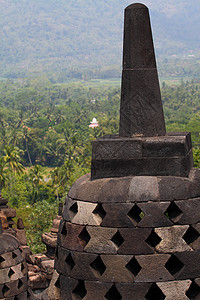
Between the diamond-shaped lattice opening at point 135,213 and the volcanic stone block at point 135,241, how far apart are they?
0.13 metres

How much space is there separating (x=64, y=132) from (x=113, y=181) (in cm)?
14210

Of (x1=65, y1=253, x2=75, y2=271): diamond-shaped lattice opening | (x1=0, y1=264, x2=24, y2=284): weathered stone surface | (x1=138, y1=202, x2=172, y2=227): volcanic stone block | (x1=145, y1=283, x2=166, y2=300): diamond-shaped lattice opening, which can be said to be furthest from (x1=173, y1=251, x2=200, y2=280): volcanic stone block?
(x1=0, y1=264, x2=24, y2=284): weathered stone surface

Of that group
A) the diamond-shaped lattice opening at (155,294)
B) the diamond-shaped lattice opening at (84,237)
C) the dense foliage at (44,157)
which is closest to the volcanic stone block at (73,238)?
the diamond-shaped lattice opening at (84,237)

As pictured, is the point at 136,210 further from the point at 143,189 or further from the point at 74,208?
the point at 74,208

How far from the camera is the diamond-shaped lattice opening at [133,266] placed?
231 inches

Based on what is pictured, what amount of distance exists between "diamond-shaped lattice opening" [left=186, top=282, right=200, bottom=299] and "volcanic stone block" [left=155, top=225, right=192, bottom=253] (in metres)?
0.35

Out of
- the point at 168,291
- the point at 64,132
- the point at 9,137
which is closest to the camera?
the point at 168,291

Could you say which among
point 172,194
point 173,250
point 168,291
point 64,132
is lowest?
point 64,132

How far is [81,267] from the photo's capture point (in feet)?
19.8

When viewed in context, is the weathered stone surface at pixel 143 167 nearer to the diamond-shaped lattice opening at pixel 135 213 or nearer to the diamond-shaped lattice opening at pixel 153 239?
the diamond-shaped lattice opening at pixel 135 213

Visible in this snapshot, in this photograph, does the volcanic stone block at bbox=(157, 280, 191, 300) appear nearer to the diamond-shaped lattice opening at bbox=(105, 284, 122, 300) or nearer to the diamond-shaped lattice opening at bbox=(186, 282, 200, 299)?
the diamond-shaped lattice opening at bbox=(186, 282, 200, 299)

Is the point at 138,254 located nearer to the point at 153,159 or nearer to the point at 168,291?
the point at 168,291

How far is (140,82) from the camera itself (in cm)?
653

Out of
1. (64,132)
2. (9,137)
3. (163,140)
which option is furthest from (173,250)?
(64,132)
